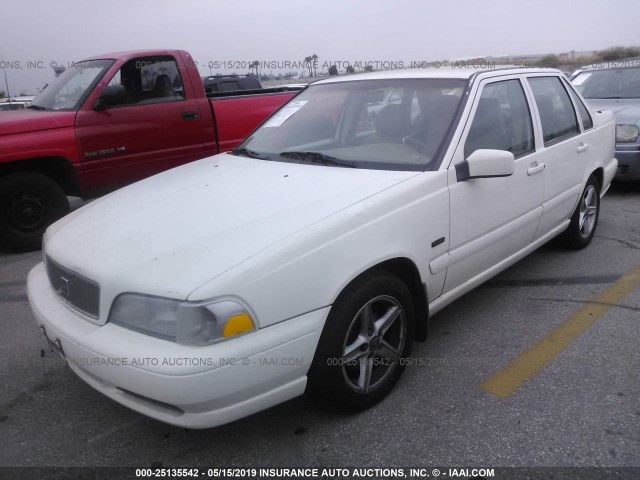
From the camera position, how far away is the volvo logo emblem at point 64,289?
2506 millimetres

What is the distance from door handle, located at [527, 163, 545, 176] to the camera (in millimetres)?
3570

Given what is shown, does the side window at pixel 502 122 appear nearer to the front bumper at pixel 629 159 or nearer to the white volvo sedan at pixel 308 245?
the white volvo sedan at pixel 308 245

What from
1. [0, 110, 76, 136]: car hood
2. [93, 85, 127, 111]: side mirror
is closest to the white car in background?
[0, 110, 76, 136]: car hood

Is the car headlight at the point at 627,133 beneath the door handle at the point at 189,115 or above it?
beneath

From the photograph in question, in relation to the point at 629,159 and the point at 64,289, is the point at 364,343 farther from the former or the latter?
the point at 629,159

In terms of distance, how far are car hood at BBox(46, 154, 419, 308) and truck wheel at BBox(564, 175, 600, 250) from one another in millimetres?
2426

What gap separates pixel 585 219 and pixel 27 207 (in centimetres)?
511

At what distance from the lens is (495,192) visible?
3242 millimetres

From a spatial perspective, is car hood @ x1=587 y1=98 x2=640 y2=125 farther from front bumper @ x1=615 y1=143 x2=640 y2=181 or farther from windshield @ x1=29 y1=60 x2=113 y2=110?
windshield @ x1=29 y1=60 x2=113 y2=110

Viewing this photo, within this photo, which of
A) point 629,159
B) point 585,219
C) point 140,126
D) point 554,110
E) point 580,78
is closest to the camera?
point 554,110

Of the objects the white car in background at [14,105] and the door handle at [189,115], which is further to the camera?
the white car in background at [14,105]

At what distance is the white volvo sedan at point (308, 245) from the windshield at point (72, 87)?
2754mm

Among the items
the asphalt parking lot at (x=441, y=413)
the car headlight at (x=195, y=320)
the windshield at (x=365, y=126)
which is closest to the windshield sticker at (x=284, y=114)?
the windshield at (x=365, y=126)

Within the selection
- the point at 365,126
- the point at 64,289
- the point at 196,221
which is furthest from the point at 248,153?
the point at 64,289
